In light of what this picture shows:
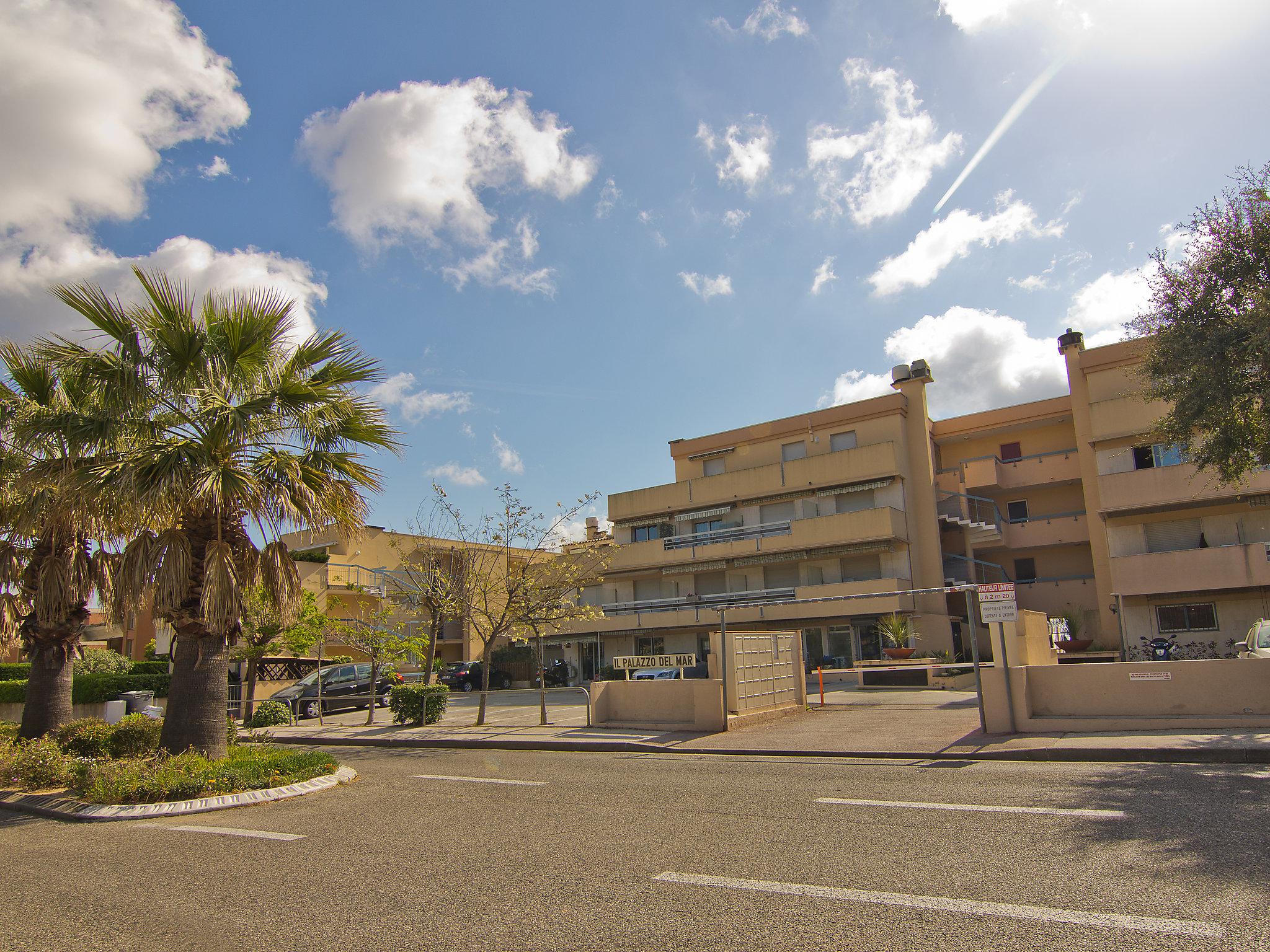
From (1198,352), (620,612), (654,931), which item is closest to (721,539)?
(620,612)

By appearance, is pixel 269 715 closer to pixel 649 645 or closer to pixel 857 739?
pixel 857 739

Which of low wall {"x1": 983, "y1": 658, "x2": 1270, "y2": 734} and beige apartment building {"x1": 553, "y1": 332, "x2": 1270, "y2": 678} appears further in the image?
beige apartment building {"x1": 553, "y1": 332, "x2": 1270, "y2": 678}

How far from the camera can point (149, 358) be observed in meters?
11.2

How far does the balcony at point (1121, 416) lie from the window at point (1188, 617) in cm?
630

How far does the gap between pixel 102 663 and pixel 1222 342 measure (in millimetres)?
34574

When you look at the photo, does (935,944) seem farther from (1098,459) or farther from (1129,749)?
(1098,459)

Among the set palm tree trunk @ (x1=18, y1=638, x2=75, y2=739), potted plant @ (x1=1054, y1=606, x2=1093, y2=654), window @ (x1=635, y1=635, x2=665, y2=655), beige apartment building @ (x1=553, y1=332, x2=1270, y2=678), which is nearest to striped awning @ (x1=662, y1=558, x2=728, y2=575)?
beige apartment building @ (x1=553, y1=332, x2=1270, y2=678)

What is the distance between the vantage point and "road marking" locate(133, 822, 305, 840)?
25.2 ft

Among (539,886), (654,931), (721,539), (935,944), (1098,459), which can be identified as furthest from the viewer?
(721,539)

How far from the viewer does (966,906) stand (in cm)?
484

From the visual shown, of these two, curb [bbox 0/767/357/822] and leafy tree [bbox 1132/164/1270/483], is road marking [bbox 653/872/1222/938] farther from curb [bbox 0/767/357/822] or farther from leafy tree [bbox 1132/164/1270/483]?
leafy tree [bbox 1132/164/1270/483]

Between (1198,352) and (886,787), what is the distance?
32.9 feet

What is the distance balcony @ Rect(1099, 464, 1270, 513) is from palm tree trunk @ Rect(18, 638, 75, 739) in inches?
1233

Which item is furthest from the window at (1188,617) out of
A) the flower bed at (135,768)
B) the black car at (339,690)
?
the flower bed at (135,768)
